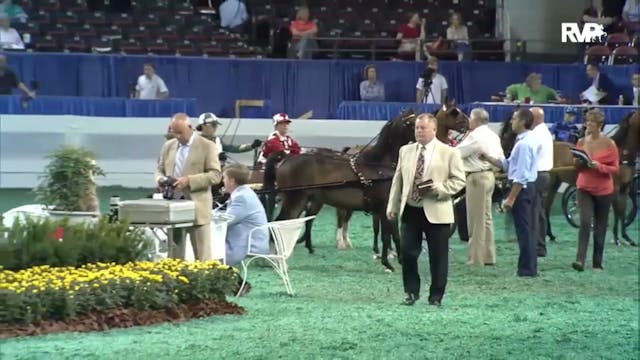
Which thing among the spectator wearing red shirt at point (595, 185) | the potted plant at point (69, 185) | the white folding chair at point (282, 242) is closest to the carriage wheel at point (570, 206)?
the spectator wearing red shirt at point (595, 185)

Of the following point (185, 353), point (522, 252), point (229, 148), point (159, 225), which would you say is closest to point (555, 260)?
point (522, 252)

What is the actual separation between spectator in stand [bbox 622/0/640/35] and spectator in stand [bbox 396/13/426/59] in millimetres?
4334

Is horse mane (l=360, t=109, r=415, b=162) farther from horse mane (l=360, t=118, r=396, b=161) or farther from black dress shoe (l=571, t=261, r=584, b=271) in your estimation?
black dress shoe (l=571, t=261, r=584, b=271)

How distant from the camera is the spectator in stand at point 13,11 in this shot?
1053 inches

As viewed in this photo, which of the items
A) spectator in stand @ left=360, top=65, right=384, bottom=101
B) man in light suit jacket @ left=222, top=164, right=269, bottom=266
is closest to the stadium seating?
spectator in stand @ left=360, top=65, right=384, bottom=101

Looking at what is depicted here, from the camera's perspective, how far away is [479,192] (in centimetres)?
1509

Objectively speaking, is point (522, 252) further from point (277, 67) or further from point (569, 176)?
point (277, 67)

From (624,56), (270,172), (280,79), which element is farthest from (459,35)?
(270,172)

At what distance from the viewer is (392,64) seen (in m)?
25.5

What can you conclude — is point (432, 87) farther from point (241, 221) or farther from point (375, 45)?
point (241, 221)

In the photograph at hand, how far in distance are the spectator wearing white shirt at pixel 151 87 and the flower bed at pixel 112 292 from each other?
1430 cm

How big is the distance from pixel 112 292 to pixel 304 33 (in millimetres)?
17251

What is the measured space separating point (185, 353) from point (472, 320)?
288cm

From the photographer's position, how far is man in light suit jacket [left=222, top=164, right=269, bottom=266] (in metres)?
12.3
